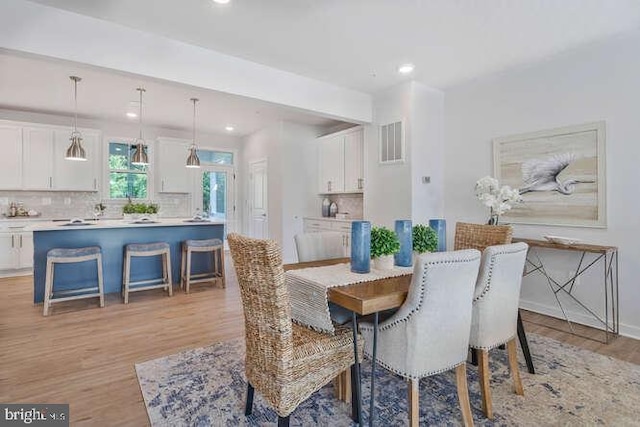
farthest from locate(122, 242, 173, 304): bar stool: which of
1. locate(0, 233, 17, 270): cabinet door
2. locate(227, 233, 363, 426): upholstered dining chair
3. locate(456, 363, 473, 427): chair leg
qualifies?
locate(456, 363, 473, 427): chair leg

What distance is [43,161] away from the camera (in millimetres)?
5555

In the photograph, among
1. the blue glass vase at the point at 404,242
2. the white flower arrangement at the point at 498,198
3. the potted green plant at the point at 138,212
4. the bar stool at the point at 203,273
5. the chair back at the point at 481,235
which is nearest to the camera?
the blue glass vase at the point at 404,242

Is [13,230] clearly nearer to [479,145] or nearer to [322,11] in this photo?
[322,11]

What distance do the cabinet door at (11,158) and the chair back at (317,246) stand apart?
555 cm

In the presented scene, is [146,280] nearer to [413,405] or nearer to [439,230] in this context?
[439,230]

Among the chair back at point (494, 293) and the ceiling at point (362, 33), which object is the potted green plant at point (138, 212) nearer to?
the ceiling at point (362, 33)

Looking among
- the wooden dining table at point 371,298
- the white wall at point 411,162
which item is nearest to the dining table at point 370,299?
the wooden dining table at point 371,298

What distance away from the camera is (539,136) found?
3.55 m

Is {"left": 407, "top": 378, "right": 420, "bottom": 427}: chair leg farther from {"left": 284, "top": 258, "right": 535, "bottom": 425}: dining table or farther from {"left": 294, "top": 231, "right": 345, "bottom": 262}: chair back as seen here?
{"left": 294, "top": 231, "right": 345, "bottom": 262}: chair back

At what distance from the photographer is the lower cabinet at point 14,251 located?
5133mm

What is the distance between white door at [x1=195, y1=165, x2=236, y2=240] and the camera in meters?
7.30

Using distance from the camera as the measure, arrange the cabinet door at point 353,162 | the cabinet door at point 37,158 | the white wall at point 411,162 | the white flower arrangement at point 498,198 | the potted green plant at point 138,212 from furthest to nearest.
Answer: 1. the cabinet door at point 37,158
2. the cabinet door at point 353,162
3. the potted green plant at point 138,212
4. the white wall at point 411,162
5. the white flower arrangement at point 498,198

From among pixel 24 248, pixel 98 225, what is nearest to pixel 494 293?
pixel 98 225

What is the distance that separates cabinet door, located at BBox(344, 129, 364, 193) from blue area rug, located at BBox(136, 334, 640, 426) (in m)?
3.21
